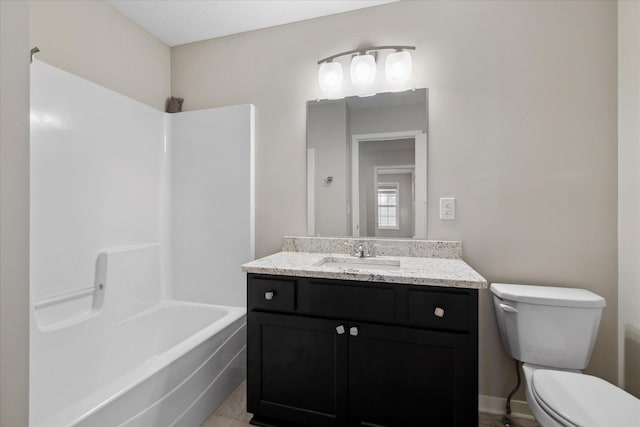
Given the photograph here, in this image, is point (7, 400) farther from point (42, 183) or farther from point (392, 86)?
point (392, 86)

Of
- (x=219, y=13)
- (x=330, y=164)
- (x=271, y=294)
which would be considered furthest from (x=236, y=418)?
(x=219, y=13)

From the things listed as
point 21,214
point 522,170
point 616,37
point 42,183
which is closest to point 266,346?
point 21,214

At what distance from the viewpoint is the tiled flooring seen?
5.29 feet

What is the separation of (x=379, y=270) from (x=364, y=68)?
48.8 inches

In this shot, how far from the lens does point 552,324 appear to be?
4.59ft

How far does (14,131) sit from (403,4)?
6.84 feet

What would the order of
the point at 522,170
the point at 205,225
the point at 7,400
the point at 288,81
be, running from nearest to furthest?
the point at 7,400 < the point at 522,170 < the point at 288,81 < the point at 205,225

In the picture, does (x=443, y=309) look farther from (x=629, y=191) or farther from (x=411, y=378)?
(x=629, y=191)

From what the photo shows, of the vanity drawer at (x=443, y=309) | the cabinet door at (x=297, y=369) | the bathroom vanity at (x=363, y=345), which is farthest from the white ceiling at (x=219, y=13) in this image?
the cabinet door at (x=297, y=369)

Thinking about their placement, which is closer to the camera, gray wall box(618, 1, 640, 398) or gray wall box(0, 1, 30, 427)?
gray wall box(0, 1, 30, 427)

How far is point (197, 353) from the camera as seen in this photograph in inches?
62.1

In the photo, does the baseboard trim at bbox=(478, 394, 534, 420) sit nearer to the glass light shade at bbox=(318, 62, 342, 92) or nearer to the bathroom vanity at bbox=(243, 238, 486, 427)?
the bathroom vanity at bbox=(243, 238, 486, 427)

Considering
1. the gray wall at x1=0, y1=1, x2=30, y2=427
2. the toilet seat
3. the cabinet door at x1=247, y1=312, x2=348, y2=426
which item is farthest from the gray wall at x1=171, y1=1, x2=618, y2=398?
the gray wall at x1=0, y1=1, x2=30, y2=427

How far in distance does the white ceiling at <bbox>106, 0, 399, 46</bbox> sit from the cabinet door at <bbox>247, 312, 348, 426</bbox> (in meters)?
1.87
